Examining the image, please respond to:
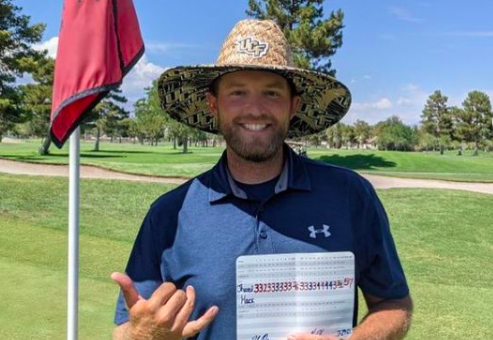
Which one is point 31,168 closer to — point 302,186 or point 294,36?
point 294,36

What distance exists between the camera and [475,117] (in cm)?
5784

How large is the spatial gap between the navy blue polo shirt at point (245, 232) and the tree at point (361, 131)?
8662 centimetres

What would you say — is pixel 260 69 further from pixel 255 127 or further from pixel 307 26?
pixel 307 26

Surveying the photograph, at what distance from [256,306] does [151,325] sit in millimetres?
335

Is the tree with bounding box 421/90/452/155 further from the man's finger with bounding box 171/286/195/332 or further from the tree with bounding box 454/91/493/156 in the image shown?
the man's finger with bounding box 171/286/195/332

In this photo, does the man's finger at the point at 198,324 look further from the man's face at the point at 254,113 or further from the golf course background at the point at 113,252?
the golf course background at the point at 113,252

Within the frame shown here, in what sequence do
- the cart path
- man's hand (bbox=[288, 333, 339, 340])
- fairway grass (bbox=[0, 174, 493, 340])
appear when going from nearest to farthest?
man's hand (bbox=[288, 333, 339, 340]) < fairway grass (bbox=[0, 174, 493, 340]) < the cart path

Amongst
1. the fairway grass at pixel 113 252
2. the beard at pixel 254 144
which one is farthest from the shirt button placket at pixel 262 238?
the fairway grass at pixel 113 252

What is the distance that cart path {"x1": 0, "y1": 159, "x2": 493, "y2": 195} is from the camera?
1755 cm

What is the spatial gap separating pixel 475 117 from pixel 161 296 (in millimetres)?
61775

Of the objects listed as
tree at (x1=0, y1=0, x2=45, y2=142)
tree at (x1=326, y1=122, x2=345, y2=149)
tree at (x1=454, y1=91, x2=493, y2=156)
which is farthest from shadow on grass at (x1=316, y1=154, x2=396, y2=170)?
tree at (x1=326, y1=122, x2=345, y2=149)

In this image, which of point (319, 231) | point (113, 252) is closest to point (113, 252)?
point (113, 252)

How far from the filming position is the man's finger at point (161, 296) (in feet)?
4.75

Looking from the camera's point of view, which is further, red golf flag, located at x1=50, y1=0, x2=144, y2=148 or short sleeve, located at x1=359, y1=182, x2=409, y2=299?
red golf flag, located at x1=50, y1=0, x2=144, y2=148
